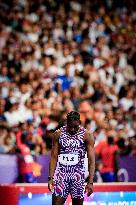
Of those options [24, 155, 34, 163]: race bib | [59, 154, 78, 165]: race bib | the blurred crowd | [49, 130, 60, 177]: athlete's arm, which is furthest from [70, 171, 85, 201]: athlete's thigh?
the blurred crowd

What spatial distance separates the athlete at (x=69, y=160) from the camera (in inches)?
307

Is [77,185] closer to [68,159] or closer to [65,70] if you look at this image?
[68,159]

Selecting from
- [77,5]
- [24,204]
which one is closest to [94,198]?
[24,204]

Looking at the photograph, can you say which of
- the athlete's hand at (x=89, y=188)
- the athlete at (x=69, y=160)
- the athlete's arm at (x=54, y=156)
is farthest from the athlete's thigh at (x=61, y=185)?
the athlete's hand at (x=89, y=188)

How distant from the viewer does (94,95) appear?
16031 mm

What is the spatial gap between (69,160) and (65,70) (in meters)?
8.45

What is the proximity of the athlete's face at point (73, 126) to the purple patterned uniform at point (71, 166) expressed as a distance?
0.06 m

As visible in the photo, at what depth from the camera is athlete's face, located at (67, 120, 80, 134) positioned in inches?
305

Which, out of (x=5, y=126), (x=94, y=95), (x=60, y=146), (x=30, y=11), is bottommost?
(x=60, y=146)

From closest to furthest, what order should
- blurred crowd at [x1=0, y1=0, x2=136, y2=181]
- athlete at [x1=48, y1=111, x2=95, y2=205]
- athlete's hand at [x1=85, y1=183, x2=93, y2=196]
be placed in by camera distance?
1. athlete's hand at [x1=85, y1=183, x2=93, y2=196]
2. athlete at [x1=48, y1=111, x2=95, y2=205]
3. blurred crowd at [x1=0, y1=0, x2=136, y2=181]

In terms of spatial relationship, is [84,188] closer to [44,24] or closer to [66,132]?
[66,132]

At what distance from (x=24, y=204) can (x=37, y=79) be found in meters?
6.62

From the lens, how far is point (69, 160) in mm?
7801

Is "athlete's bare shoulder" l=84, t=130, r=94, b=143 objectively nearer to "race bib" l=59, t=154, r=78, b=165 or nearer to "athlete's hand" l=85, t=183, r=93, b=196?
"race bib" l=59, t=154, r=78, b=165
